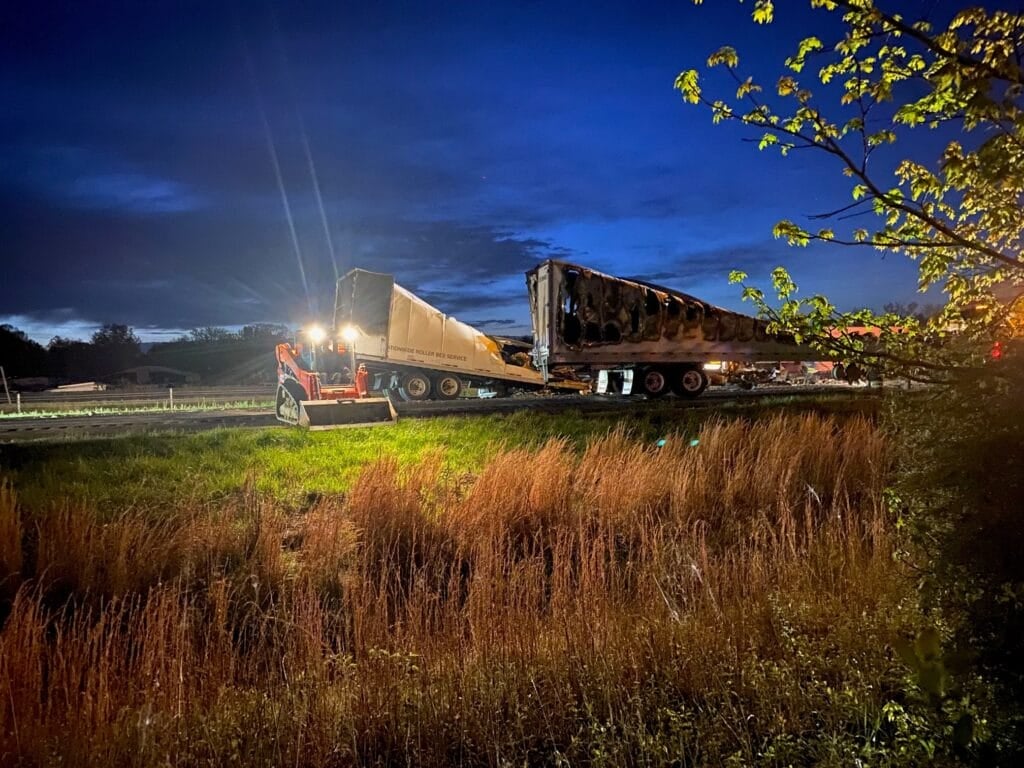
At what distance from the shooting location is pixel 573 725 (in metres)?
3.28

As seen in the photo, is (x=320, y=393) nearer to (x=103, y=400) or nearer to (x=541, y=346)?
(x=541, y=346)

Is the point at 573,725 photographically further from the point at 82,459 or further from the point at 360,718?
the point at 82,459

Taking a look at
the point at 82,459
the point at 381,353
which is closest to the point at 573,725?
the point at 82,459

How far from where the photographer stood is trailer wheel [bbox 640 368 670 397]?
17.4m

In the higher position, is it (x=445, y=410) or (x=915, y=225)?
(x=915, y=225)

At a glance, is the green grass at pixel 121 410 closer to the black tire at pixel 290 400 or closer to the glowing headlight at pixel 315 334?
the glowing headlight at pixel 315 334

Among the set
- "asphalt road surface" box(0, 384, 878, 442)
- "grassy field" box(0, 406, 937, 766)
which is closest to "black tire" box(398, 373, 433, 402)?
"asphalt road surface" box(0, 384, 878, 442)

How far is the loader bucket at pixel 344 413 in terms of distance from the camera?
1190cm

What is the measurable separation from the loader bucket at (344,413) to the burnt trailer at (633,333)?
527cm

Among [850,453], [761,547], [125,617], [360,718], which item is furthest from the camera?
[850,453]

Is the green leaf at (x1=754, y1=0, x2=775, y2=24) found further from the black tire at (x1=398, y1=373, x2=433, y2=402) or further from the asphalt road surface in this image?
the black tire at (x1=398, y1=373, x2=433, y2=402)

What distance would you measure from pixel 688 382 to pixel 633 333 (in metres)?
2.35

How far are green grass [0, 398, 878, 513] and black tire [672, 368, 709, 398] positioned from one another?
436 centimetres

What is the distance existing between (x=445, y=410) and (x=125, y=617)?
973 cm
